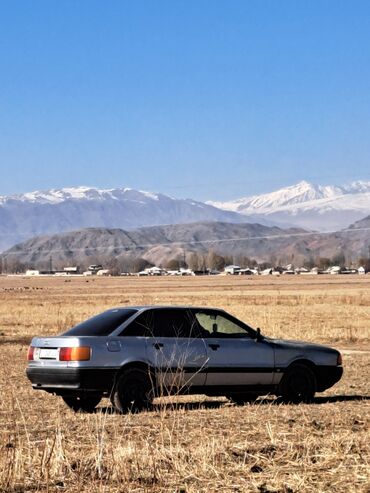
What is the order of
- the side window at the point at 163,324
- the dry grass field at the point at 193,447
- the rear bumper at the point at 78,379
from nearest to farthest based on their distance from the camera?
the dry grass field at the point at 193,447 → the rear bumper at the point at 78,379 → the side window at the point at 163,324

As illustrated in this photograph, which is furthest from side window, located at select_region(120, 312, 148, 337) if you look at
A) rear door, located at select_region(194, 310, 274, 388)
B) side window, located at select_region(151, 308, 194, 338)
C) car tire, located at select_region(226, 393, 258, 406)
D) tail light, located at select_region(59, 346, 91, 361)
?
car tire, located at select_region(226, 393, 258, 406)

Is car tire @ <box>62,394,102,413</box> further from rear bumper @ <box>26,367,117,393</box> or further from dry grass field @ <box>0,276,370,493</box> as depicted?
rear bumper @ <box>26,367,117,393</box>

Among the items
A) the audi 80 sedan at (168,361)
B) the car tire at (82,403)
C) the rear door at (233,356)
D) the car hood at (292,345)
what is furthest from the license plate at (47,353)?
the car hood at (292,345)

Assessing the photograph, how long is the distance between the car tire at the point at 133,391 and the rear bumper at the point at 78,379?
14cm

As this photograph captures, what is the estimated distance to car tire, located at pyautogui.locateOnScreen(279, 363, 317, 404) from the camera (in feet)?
56.9

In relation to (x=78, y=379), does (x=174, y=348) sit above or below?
above

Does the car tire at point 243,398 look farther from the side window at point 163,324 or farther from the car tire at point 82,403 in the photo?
the car tire at point 82,403

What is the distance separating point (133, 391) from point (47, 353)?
136 cm

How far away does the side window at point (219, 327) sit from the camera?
1709cm

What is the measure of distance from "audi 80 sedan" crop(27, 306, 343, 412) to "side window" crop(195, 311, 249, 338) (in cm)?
2

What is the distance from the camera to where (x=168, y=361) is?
53.0 ft

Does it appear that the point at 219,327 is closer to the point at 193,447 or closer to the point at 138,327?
the point at 138,327

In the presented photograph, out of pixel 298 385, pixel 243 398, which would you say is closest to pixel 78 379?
pixel 243 398

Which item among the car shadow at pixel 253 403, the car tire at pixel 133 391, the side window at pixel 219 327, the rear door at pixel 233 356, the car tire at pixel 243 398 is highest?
the side window at pixel 219 327
